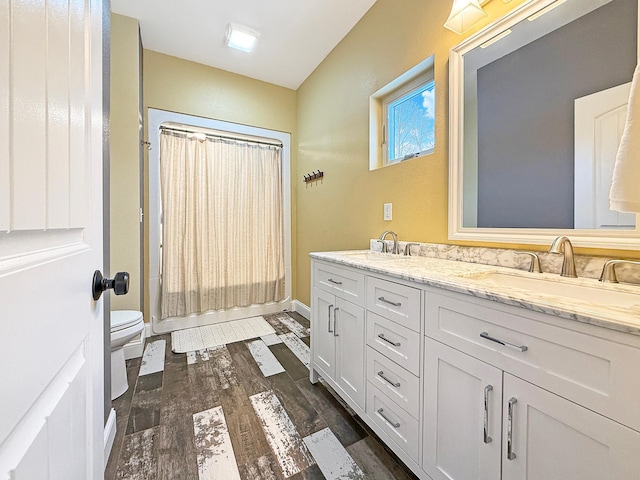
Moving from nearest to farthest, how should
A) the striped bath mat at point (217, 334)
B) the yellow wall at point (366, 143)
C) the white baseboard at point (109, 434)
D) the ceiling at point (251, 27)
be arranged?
the white baseboard at point (109, 434) < the yellow wall at point (366, 143) < the ceiling at point (251, 27) < the striped bath mat at point (217, 334)

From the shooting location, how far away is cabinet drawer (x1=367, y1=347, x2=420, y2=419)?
104cm

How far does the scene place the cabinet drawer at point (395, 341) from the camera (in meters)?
1.03

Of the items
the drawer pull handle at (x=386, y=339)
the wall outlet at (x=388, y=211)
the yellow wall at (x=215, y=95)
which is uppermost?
the yellow wall at (x=215, y=95)

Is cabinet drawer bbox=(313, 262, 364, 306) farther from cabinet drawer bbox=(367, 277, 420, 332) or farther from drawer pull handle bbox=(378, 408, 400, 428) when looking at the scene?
drawer pull handle bbox=(378, 408, 400, 428)

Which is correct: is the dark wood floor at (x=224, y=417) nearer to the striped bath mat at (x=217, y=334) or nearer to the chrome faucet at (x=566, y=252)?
the striped bath mat at (x=217, y=334)

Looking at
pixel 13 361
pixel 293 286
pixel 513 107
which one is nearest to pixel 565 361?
pixel 13 361

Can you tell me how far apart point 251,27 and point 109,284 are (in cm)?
246

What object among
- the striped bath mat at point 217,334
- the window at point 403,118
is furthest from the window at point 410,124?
the striped bath mat at point 217,334

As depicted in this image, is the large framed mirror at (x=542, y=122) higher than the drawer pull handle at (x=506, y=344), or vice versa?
the large framed mirror at (x=542, y=122)

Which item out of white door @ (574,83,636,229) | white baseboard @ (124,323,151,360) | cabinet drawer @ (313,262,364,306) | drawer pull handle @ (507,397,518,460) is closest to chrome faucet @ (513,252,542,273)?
white door @ (574,83,636,229)

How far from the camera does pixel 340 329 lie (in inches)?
59.3

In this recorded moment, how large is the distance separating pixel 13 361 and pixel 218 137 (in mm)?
2861

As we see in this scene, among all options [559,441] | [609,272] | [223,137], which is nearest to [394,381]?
[559,441]

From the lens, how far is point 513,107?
4.16 feet
